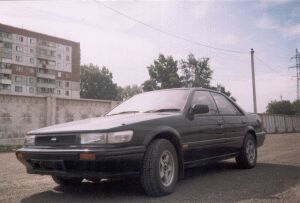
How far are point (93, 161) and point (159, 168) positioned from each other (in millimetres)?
823

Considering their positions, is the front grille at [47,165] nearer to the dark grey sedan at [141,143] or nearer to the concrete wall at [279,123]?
the dark grey sedan at [141,143]

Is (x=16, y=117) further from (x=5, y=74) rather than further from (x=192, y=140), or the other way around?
(x=5, y=74)

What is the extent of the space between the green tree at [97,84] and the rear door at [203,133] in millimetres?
73514

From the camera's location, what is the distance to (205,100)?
18.8 feet

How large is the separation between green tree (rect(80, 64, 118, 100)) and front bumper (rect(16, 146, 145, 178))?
246ft

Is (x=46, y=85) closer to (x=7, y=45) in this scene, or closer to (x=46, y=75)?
(x=46, y=75)

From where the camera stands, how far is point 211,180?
5305mm

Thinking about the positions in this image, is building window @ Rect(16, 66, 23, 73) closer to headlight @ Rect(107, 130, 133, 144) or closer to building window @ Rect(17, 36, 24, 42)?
building window @ Rect(17, 36, 24, 42)

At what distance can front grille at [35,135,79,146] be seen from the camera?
399 cm

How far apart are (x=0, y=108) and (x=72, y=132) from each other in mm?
10967

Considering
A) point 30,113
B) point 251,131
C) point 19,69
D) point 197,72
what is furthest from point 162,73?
point 251,131

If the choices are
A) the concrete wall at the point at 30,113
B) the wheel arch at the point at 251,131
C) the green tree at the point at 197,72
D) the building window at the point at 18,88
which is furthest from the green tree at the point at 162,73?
the wheel arch at the point at 251,131

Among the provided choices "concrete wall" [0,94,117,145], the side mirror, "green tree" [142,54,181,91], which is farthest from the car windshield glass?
"green tree" [142,54,181,91]

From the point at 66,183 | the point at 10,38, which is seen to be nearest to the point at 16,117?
the point at 66,183
